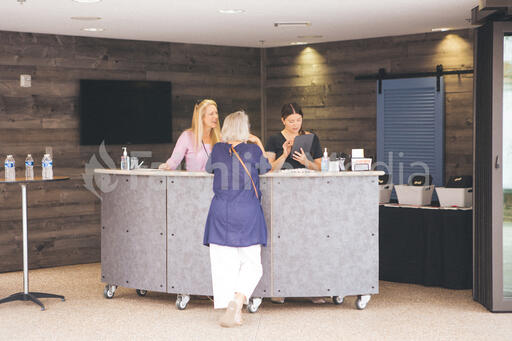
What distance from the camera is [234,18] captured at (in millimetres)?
6379

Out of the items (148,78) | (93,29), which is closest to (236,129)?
(93,29)

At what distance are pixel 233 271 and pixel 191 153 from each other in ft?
3.99

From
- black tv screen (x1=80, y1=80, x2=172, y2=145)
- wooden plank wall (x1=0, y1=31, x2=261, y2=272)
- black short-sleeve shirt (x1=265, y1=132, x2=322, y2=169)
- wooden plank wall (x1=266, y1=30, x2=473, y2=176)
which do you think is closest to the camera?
black short-sleeve shirt (x1=265, y1=132, x2=322, y2=169)

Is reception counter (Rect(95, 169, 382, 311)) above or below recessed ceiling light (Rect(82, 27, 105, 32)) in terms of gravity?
below

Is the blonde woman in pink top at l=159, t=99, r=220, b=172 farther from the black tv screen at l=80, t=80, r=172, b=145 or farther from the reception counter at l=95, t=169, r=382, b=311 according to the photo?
the black tv screen at l=80, t=80, r=172, b=145

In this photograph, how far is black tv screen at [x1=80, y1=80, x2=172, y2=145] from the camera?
293 inches

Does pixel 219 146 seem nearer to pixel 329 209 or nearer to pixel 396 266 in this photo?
pixel 329 209

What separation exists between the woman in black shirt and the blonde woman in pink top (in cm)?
48

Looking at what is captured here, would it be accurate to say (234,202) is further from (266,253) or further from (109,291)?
(109,291)

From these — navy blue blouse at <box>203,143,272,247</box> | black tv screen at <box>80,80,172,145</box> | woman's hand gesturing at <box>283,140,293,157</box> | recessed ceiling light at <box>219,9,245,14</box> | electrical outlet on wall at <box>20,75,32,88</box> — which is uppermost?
recessed ceiling light at <box>219,9,245,14</box>

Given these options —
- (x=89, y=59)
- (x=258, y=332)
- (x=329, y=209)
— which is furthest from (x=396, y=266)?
(x=89, y=59)

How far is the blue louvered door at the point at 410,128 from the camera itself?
7.32 metres

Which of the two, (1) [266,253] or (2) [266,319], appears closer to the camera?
(2) [266,319]

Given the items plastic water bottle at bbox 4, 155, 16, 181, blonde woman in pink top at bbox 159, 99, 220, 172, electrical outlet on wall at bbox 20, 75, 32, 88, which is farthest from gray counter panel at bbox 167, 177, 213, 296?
electrical outlet on wall at bbox 20, 75, 32, 88
